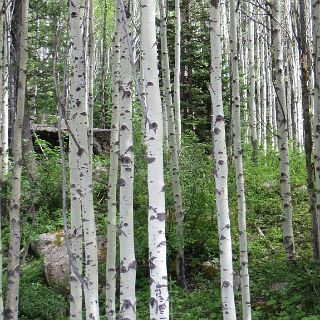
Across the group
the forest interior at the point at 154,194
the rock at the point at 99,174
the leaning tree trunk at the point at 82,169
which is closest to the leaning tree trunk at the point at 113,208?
the forest interior at the point at 154,194

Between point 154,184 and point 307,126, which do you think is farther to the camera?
point 307,126

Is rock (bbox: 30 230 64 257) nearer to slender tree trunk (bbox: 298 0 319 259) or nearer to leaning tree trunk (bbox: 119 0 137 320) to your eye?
slender tree trunk (bbox: 298 0 319 259)

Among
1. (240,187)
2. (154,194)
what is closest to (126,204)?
(154,194)

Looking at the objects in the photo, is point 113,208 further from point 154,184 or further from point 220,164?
point 154,184

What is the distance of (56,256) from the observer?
7.59 m

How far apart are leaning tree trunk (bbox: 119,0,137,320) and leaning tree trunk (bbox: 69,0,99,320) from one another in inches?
10.3

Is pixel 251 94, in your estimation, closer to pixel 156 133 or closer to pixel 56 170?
A: pixel 56 170

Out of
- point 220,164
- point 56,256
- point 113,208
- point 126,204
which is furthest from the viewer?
point 56,256

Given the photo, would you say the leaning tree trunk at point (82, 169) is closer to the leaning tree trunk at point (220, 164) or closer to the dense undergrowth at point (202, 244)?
the dense undergrowth at point (202, 244)

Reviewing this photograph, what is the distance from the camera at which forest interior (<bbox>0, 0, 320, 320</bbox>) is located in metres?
3.32

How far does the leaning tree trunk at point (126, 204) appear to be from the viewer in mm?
3218

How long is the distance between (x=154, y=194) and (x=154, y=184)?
0.19 feet

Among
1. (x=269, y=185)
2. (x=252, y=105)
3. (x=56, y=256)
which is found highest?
(x=252, y=105)

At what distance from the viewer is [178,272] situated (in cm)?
725
